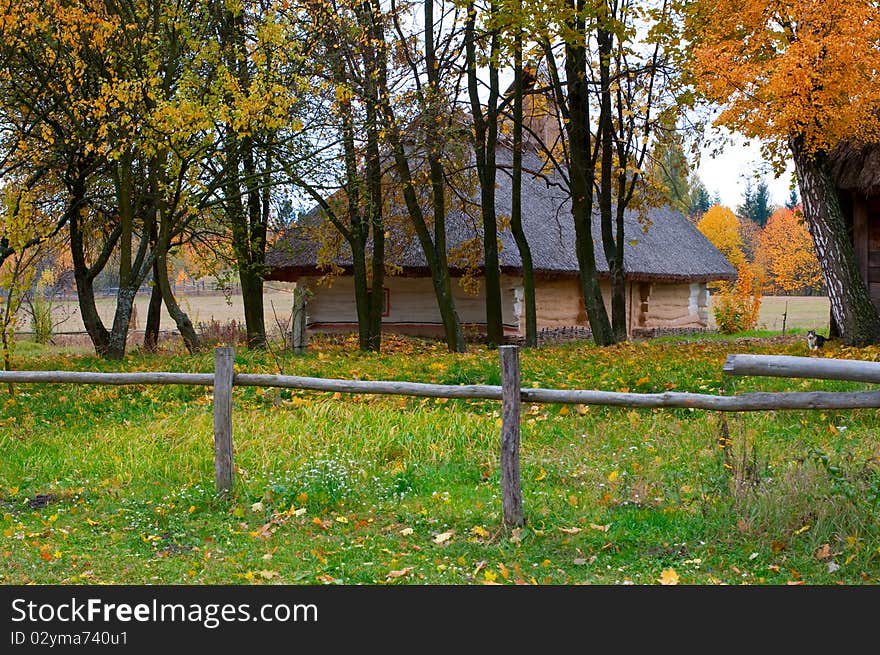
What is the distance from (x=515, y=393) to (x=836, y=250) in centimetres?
979

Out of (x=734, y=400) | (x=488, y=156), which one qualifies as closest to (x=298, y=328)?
(x=488, y=156)

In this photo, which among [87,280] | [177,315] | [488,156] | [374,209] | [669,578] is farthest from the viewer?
[488,156]

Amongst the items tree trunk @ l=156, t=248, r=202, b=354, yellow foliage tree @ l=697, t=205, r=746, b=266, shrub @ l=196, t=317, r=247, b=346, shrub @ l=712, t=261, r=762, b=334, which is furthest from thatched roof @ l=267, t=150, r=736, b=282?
yellow foliage tree @ l=697, t=205, r=746, b=266

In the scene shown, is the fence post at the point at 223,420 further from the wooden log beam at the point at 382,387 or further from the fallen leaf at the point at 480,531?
the fallen leaf at the point at 480,531

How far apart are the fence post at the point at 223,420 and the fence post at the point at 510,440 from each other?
2196mm

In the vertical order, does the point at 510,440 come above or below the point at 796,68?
below

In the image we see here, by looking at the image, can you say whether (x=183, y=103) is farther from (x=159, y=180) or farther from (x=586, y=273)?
(x=586, y=273)

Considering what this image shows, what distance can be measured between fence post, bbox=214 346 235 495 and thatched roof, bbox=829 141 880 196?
11.1 m

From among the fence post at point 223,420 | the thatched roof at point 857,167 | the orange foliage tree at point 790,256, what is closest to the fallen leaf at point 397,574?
the fence post at point 223,420

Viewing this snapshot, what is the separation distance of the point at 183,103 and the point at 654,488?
7.90 metres

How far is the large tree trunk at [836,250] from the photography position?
13.5 m

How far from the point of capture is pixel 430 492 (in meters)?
6.63

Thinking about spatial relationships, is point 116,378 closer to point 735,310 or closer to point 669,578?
point 669,578

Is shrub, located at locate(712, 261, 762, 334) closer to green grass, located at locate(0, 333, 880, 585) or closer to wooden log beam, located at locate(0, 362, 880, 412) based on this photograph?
green grass, located at locate(0, 333, 880, 585)
